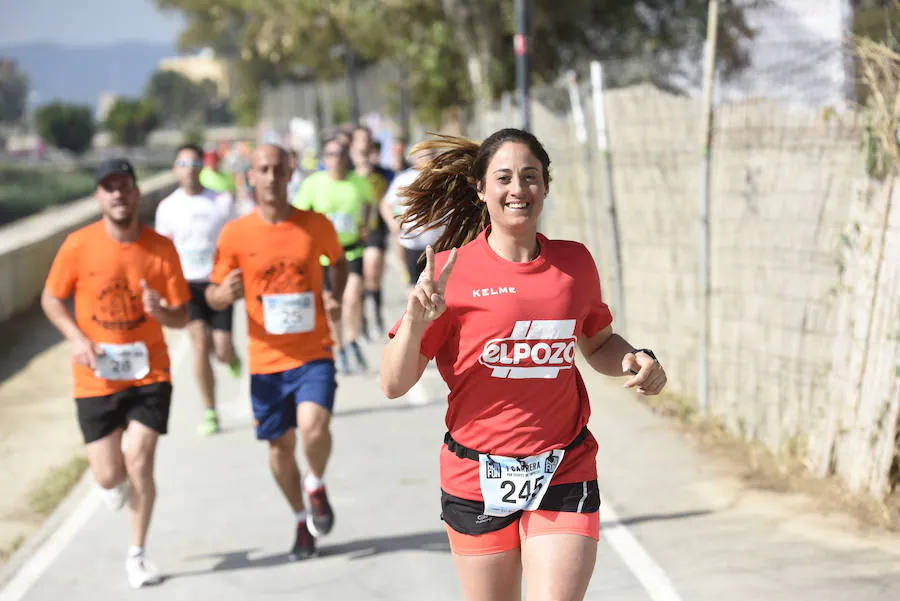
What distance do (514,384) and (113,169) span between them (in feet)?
9.79

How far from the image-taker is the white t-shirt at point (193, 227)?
10.0m

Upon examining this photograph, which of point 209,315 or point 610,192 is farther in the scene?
point 610,192

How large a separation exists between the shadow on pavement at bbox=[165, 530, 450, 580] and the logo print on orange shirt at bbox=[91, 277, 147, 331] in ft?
4.37

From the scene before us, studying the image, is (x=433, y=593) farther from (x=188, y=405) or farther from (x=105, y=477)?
(x=188, y=405)

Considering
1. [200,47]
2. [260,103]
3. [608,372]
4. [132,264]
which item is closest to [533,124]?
[132,264]

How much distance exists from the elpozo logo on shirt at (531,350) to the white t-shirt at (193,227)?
247 inches

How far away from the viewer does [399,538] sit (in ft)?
23.2

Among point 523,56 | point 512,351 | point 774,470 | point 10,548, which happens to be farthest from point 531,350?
point 523,56

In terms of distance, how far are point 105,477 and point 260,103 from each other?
78.2m

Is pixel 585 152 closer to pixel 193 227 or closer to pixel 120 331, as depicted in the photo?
pixel 193 227

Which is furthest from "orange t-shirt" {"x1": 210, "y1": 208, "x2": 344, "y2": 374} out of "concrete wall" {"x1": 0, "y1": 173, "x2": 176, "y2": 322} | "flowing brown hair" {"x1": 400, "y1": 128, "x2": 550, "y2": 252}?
"concrete wall" {"x1": 0, "y1": 173, "x2": 176, "y2": 322}

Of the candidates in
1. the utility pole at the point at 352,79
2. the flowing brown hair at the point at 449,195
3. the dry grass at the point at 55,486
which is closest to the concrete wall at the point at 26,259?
the dry grass at the point at 55,486

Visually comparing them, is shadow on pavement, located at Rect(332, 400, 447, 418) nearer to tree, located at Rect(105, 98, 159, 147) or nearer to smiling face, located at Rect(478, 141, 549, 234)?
smiling face, located at Rect(478, 141, 549, 234)

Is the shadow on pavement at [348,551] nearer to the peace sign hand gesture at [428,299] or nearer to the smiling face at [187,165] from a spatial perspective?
the peace sign hand gesture at [428,299]
